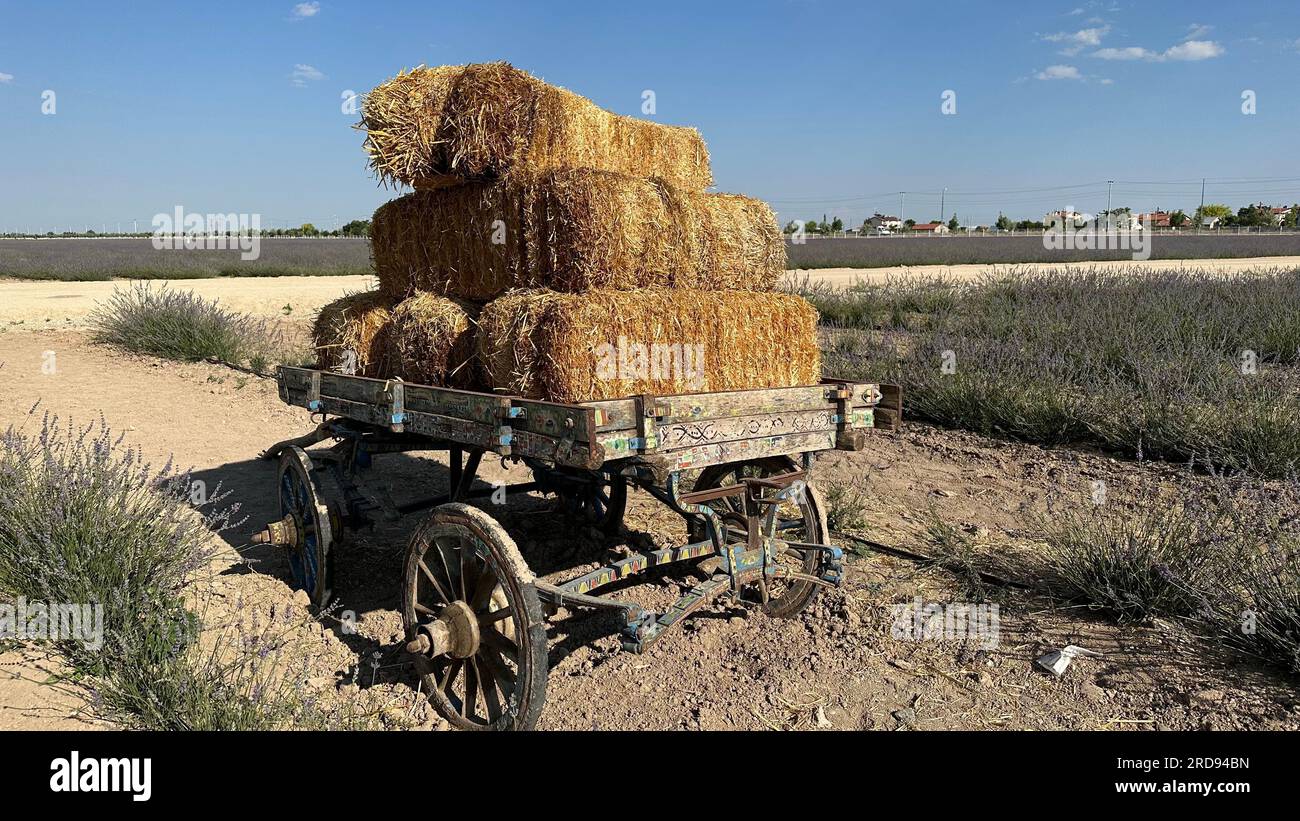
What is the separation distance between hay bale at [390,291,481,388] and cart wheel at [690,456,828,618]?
134 cm

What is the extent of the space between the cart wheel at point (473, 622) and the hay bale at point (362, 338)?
4.49 ft

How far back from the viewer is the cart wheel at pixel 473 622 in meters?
3.06

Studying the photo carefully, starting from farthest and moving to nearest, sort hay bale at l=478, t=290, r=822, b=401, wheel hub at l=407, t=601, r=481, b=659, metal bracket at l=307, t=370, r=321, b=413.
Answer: metal bracket at l=307, t=370, r=321, b=413 → hay bale at l=478, t=290, r=822, b=401 → wheel hub at l=407, t=601, r=481, b=659

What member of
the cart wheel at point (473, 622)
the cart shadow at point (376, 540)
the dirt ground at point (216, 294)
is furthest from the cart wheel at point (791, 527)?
the dirt ground at point (216, 294)

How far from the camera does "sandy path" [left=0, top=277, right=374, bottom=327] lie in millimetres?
14070

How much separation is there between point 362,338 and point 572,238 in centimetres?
151

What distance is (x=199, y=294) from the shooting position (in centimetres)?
1827

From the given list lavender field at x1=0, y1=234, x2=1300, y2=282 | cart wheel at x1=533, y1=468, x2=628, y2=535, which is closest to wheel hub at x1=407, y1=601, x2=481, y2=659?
cart wheel at x1=533, y1=468, x2=628, y2=535

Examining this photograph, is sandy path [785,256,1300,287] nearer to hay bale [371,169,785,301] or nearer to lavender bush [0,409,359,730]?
hay bale [371,169,785,301]

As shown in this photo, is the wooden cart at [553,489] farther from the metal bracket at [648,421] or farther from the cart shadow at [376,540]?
the cart shadow at [376,540]

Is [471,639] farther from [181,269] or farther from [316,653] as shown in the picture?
[181,269]

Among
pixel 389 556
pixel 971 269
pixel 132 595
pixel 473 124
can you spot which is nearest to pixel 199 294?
pixel 389 556

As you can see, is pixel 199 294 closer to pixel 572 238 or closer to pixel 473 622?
pixel 572 238

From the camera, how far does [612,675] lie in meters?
3.88
